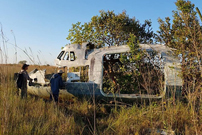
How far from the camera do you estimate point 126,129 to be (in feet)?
12.6

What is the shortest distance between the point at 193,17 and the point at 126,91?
394 centimetres

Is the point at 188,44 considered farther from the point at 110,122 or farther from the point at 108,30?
the point at 108,30

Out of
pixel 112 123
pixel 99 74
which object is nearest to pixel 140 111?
pixel 112 123

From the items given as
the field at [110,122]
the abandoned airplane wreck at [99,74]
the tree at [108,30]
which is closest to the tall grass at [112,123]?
the field at [110,122]

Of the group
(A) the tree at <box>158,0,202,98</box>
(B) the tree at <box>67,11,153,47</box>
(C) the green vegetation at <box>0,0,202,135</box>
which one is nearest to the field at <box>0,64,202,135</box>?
(C) the green vegetation at <box>0,0,202,135</box>

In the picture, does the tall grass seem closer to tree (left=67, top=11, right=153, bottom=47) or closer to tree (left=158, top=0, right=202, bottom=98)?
tree (left=158, top=0, right=202, bottom=98)

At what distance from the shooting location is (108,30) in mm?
12656

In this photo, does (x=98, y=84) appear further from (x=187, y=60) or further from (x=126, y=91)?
(x=187, y=60)

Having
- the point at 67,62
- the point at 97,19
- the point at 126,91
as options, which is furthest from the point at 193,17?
the point at 97,19

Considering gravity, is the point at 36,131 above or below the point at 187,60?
below

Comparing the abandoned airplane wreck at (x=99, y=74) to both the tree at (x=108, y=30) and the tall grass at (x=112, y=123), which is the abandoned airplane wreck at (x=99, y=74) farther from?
the tree at (x=108, y=30)

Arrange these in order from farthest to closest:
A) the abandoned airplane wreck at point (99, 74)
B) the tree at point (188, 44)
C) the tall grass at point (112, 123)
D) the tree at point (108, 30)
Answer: the tree at point (108, 30), the abandoned airplane wreck at point (99, 74), the tree at point (188, 44), the tall grass at point (112, 123)

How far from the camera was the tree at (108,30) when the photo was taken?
39.5ft

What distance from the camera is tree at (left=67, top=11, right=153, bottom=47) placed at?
39.5 feet
